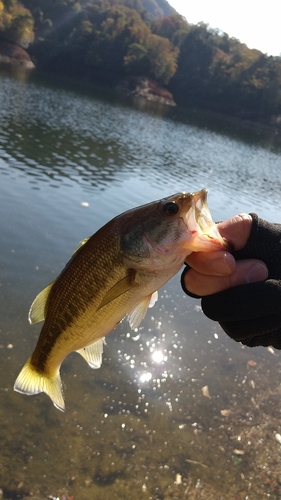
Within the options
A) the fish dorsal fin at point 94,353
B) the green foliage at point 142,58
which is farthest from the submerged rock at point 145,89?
the fish dorsal fin at point 94,353

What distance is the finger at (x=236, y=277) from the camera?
2.82m

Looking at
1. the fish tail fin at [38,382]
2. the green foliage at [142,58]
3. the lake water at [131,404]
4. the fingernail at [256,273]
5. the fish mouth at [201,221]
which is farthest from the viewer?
the green foliage at [142,58]

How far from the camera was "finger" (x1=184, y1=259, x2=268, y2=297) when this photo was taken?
111 inches

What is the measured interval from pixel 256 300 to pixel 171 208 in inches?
33.4

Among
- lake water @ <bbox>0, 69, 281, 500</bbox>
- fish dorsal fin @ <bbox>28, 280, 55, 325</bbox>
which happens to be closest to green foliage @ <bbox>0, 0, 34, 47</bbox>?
lake water @ <bbox>0, 69, 281, 500</bbox>

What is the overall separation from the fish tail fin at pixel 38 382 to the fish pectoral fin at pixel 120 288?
1.02 m

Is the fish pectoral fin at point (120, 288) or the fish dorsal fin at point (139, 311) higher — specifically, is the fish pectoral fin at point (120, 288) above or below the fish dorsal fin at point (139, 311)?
above

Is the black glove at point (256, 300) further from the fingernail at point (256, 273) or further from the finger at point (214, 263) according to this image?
the finger at point (214, 263)

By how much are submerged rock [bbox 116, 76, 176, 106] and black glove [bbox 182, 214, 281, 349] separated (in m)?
102

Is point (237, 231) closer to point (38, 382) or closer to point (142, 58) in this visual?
point (38, 382)

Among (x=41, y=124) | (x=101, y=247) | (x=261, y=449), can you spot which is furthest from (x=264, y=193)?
(x=101, y=247)

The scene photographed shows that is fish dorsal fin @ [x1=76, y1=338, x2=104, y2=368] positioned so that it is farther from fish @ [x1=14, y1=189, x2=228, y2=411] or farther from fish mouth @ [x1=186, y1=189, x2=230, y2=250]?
fish mouth @ [x1=186, y1=189, x2=230, y2=250]

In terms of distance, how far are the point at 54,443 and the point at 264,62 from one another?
13415 cm

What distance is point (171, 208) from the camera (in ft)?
9.01
